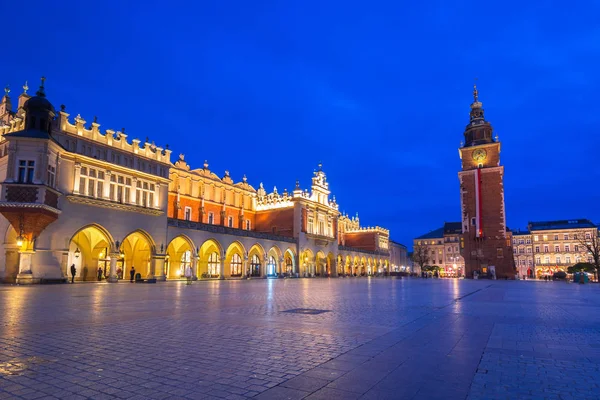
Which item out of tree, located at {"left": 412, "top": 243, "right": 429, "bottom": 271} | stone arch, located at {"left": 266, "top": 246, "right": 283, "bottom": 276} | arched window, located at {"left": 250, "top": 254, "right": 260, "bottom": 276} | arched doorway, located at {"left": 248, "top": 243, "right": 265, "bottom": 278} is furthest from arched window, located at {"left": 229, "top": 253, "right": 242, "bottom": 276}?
tree, located at {"left": 412, "top": 243, "right": 429, "bottom": 271}

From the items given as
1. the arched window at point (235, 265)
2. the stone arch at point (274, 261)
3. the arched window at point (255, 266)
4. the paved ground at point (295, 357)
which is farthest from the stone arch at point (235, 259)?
the paved ground at point (295, 357)

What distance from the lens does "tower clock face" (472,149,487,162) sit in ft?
218

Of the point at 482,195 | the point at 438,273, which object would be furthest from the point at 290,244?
the point at 438,273

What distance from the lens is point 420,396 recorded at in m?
4.29

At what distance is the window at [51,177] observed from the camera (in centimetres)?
2959

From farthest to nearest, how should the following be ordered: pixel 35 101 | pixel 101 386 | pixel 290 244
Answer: pixel 290 244, pixel 35 101, pixel 101 386

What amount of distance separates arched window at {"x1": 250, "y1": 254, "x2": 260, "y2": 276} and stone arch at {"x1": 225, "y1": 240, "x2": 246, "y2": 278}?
7.47ft

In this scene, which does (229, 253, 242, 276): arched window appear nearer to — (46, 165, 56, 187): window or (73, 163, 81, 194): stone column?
(73, 163, 81, 194): stone column

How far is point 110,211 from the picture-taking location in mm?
34906

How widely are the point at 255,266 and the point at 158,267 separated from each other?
19.9m

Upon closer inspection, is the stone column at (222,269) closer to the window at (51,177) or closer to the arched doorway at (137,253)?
the arched doorway at (137,253)

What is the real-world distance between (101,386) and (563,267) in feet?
382

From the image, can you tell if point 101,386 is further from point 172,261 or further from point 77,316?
point 172,261

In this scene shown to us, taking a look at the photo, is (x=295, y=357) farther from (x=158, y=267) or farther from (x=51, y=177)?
(x=158, y=267)
